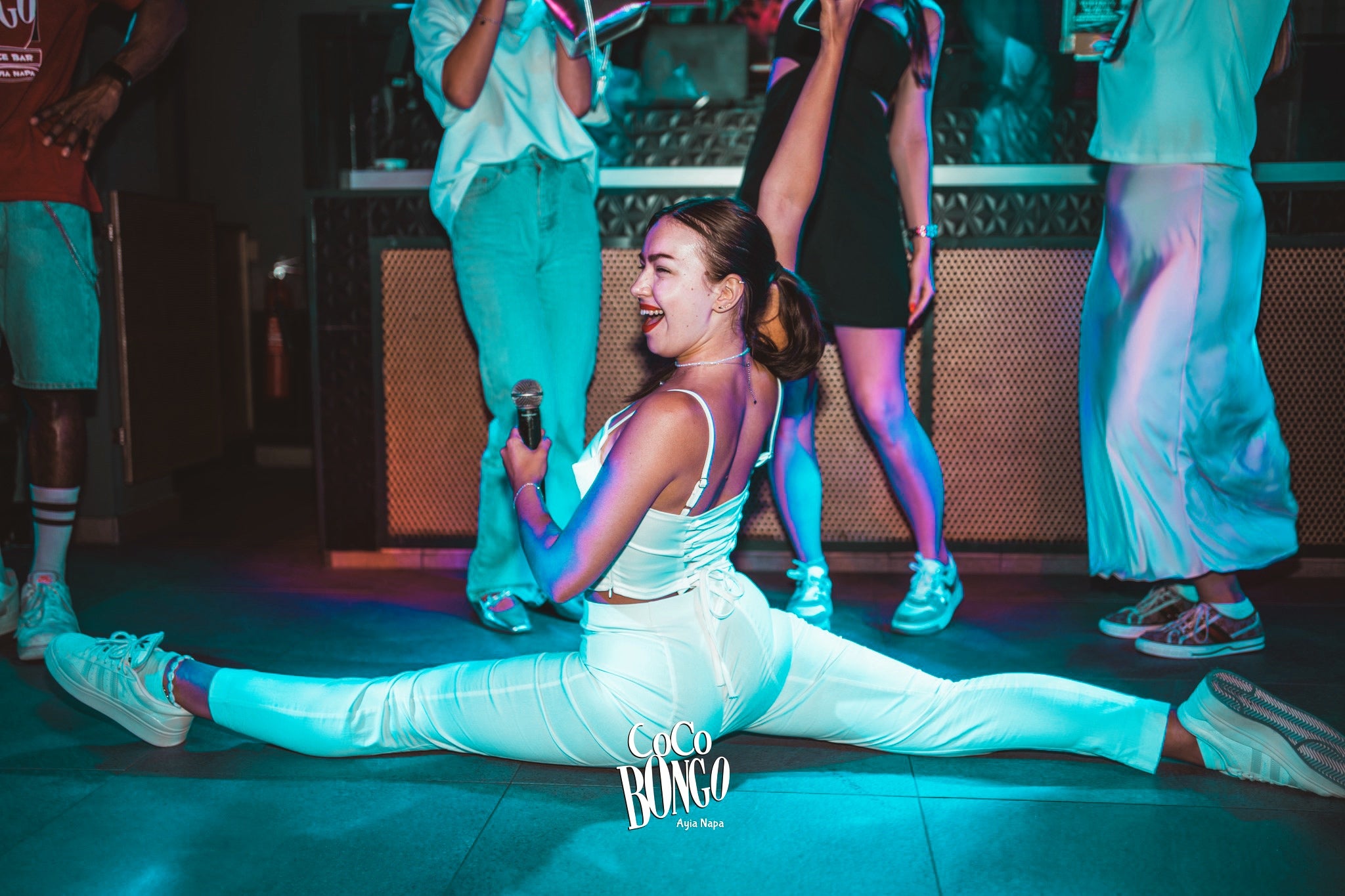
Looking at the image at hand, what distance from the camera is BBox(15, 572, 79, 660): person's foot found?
230 cm

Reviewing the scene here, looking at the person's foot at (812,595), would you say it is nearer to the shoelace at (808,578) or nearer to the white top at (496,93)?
the shoelace at (808,578)

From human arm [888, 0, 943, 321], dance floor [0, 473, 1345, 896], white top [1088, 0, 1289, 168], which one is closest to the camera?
dance floor [0, 473, 1345, 896]

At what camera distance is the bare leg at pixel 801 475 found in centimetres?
259

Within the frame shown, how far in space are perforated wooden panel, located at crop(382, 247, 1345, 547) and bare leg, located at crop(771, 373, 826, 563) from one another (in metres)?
0.50

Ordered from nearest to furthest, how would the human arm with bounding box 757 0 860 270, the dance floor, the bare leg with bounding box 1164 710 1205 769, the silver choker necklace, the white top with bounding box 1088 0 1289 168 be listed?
the dance floor < the silver choker necklace < the bare leg with bounding box 1164 710 1205 769 < the human arm with bounding box 757 0 860 270 < the white top with bounding box 1088 0 1289 168

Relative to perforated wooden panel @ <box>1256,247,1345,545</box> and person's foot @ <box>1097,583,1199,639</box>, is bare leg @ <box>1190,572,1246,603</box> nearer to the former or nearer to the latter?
person's foot @ <box>1097,583,1199,639</box>

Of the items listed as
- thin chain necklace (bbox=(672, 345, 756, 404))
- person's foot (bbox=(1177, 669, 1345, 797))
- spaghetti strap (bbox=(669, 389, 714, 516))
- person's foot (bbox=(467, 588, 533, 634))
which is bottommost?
person's foot (bbox=(467, 588, 533, 634))

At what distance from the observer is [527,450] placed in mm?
1479

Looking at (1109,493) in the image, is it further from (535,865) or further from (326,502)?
(326,502)

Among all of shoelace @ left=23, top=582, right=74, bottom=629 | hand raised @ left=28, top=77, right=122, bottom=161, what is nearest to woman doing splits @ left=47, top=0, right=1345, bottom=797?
shoelace @ left=23, top=582, right=74, bottom=629

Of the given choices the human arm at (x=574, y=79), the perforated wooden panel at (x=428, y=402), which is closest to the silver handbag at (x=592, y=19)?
the human arm at (x=574, y=79)

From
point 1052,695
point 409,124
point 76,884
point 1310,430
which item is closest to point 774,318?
point 1052,695

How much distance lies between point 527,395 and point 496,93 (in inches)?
54.4

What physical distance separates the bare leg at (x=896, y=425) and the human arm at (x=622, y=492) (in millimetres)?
1193
